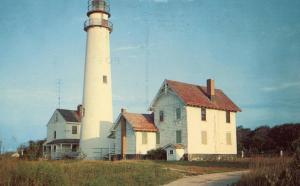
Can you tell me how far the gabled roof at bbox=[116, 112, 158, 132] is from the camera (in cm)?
3656

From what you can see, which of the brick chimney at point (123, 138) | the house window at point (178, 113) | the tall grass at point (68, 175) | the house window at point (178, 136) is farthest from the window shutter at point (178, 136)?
the tall grass at point (68, 175)

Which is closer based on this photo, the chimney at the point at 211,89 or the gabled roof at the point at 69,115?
the chimney at the point at 211,89

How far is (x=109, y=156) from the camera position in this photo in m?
38.3

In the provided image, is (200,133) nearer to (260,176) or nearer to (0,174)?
(260,176)

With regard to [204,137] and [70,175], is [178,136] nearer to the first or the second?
[204,137]

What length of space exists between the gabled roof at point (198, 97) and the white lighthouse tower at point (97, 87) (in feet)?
20.8

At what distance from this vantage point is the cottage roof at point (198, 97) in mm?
36688

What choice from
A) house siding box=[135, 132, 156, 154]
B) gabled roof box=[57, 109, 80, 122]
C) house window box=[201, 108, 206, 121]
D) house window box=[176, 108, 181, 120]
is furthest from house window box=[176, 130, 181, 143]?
gabled roof box=[57, 109, 80, 122]

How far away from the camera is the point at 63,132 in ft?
172

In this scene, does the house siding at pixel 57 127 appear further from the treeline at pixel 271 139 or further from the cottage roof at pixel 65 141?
the treeline at pixel 271 139

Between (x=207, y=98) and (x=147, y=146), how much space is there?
7.93 meters

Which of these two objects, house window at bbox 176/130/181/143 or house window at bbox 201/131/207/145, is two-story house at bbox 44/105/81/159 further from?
house window at bbox 201/131/207/145

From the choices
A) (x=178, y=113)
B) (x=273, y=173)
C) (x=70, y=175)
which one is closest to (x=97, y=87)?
(x=178, y=113)

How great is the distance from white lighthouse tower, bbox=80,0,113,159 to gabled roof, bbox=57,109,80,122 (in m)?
15.1
